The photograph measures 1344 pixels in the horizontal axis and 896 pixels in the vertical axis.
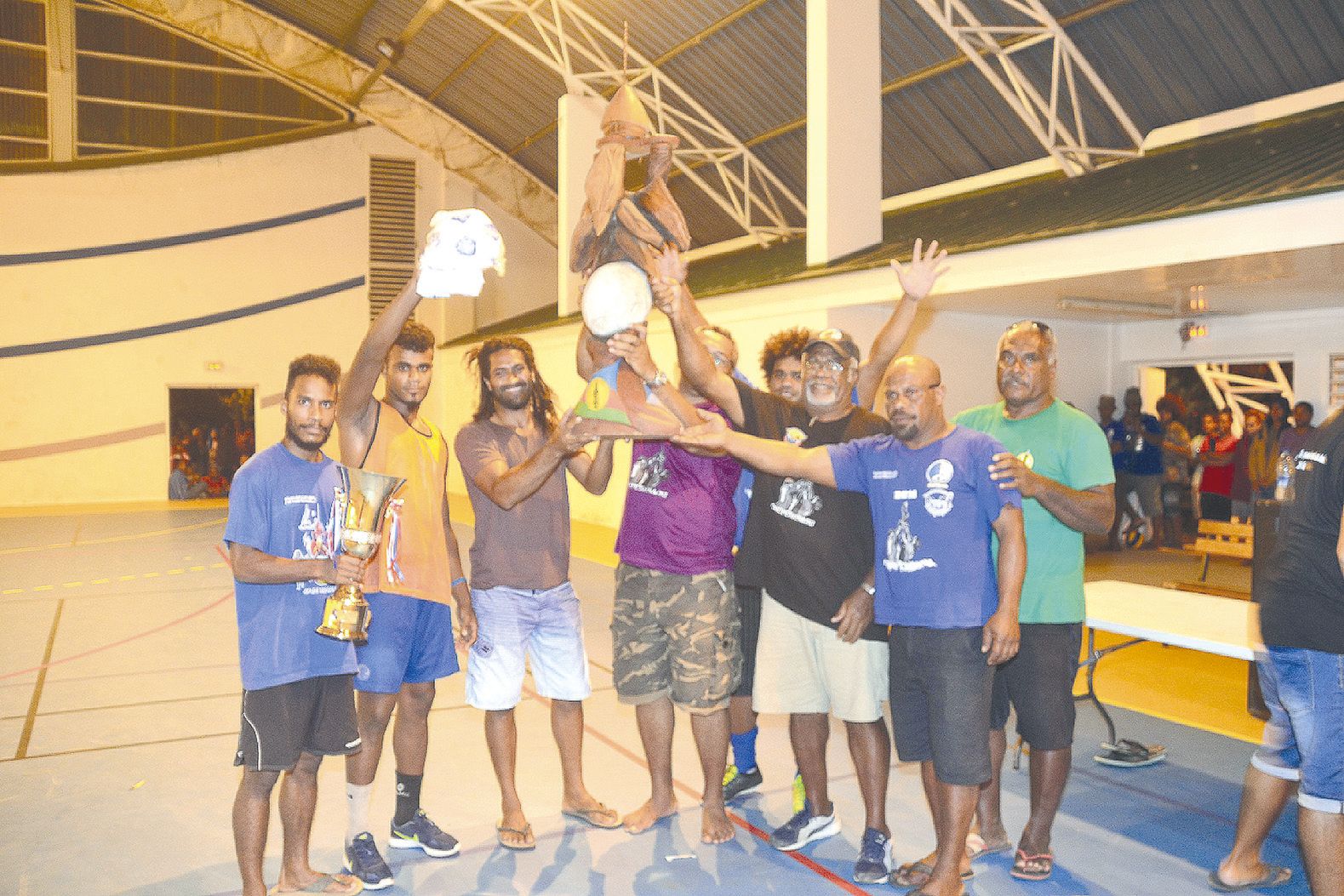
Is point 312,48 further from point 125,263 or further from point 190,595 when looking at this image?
point 190,595

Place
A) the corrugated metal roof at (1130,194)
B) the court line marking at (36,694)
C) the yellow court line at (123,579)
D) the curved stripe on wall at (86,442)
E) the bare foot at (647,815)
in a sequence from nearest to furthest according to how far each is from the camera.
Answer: the bare foot at (647,815), the court line marking at (36,694), the corrugated metal roof at (1130,194), the yellow court line at (123,579), the curved stripe on wall at (86,442)

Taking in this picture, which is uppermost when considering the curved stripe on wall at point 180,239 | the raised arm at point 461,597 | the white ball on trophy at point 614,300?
the curved stripe on wall at point 180,239

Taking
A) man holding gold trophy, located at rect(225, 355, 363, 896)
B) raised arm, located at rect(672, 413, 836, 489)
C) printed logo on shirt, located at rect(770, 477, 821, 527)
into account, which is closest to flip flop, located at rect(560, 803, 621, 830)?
man holding gold trophy, located at rect(225, 355, 363, 896)

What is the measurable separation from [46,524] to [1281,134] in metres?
18.1

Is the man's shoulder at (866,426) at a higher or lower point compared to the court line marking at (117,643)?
higher

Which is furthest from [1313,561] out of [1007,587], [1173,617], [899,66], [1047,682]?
[899,66]

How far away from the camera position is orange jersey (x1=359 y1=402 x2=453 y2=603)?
3.86 meters

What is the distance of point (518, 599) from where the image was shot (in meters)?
4.25

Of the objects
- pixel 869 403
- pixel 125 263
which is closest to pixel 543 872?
pixel 869 403

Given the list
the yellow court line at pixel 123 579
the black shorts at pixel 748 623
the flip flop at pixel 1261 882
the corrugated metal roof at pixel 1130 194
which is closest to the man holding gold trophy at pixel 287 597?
the black shorts at pixel 748 623

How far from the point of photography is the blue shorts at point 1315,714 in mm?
3234

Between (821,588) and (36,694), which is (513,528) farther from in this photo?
(36,694)

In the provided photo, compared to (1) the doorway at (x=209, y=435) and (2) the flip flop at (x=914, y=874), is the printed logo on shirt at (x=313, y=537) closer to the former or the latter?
(2) the flip flop at (x=914, y=874)

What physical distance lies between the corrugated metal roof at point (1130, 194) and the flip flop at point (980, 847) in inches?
213
